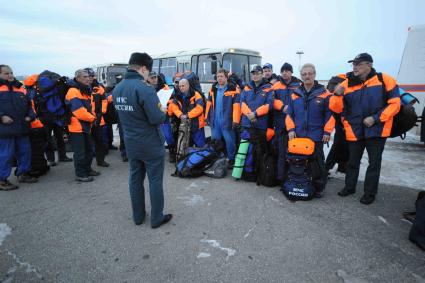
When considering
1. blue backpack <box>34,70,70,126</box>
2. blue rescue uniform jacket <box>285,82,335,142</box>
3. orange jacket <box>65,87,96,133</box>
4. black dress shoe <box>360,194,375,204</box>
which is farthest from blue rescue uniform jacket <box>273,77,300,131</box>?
blue backpack <box>34,70,70,126</box>

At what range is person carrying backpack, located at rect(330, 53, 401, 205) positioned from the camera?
3557 millimetres

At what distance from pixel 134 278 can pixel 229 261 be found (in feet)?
3.04

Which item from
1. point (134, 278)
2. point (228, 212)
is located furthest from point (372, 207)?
point (134, 278)

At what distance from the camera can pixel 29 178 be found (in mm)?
4828

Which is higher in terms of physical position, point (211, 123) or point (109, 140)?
point (211, 123)

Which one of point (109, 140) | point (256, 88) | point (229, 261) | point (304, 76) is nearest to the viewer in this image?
point (229, 261)

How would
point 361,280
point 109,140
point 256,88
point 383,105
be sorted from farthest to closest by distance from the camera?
point 109,140 → point 256,88 → point 383,105 → point 361,280

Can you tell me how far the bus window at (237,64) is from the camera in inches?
369

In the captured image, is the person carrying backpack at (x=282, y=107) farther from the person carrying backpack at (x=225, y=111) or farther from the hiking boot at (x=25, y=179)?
the hiking boot at (x=25, y=179)

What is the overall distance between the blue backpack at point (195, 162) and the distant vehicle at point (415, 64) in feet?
21.0

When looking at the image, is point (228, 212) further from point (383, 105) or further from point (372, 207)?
point (383, 105)

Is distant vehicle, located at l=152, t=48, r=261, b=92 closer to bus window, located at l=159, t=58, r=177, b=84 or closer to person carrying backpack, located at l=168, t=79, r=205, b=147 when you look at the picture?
bus window, located at l=159, t=58, r=177, b=84

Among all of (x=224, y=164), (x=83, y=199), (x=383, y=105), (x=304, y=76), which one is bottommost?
(x=83, y=199)

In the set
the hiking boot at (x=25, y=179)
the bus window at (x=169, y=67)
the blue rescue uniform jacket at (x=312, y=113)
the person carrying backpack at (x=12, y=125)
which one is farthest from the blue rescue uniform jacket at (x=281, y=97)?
the bus window at (x=169, y=67)
